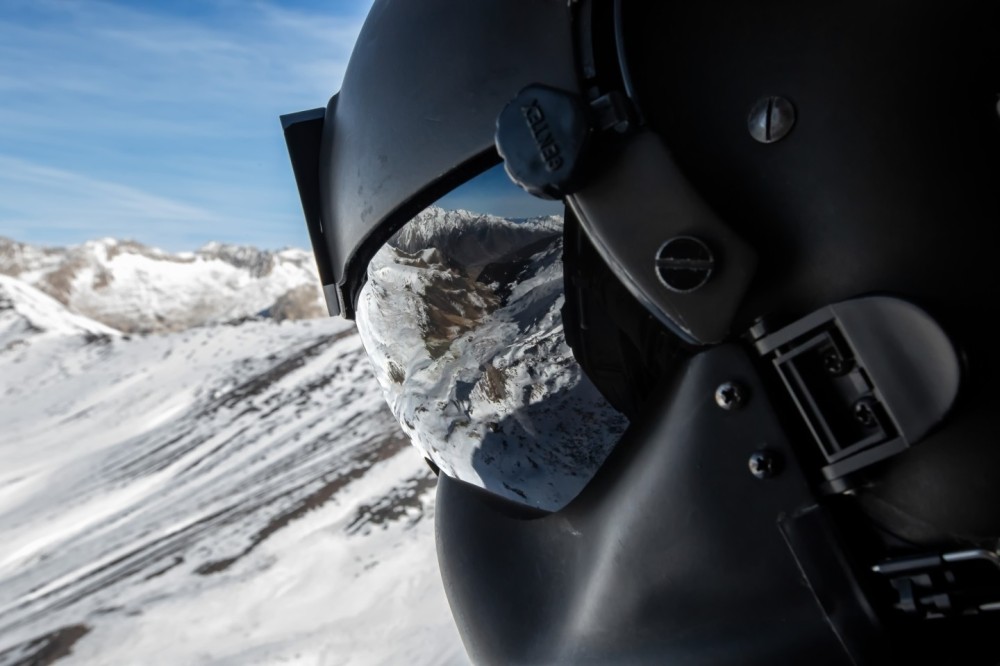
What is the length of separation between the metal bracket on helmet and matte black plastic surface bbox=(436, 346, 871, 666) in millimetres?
44

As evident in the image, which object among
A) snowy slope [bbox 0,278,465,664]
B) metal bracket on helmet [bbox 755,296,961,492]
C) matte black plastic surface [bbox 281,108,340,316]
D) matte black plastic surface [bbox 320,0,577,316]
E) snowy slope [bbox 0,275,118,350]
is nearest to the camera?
metal bracket on helmet [bbox 755,296,961,492]

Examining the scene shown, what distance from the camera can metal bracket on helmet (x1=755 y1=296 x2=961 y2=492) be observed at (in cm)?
90

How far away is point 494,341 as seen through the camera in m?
1.15

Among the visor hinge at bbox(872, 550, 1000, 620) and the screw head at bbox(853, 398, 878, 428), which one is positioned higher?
the screw head at bbox(853, 398, 878, 428)

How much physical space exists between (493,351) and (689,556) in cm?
36

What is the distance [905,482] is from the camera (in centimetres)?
96

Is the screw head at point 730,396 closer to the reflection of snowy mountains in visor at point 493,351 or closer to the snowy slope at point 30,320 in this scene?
the reflection of snowy mountains in visor at point 493,351

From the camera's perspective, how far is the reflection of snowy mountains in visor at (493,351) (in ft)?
3.60

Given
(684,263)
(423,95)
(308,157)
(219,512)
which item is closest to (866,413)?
(684,263)

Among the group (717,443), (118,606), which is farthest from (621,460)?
(118,606)

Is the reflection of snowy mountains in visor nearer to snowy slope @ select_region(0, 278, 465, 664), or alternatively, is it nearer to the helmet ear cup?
the helmet ear cup

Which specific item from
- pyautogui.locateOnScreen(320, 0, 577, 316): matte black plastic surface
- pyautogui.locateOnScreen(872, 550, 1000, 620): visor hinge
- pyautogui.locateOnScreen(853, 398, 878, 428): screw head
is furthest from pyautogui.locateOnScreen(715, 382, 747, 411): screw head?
pyautogui.locateOnScreen(320, 0, 577, 316): matte black plastic surface

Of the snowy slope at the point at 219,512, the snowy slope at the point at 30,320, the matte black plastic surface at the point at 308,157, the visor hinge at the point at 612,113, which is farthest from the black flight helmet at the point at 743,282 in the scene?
the snowy slope at the point at 30,320

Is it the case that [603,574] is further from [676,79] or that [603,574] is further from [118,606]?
[118,606]
